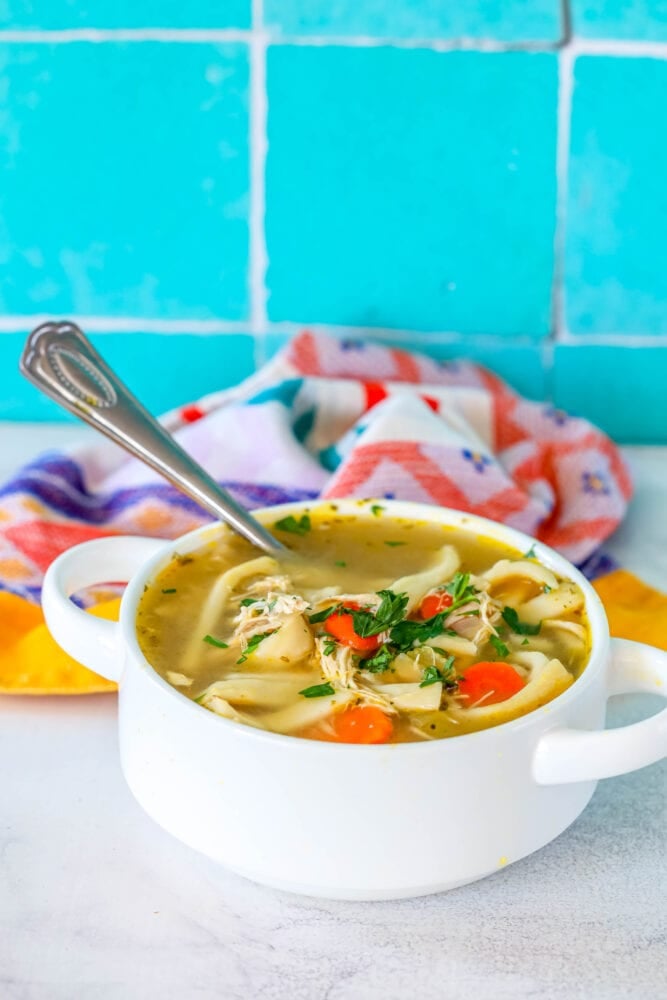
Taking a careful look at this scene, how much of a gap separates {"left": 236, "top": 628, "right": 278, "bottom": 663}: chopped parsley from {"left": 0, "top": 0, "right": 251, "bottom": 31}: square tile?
73 cm

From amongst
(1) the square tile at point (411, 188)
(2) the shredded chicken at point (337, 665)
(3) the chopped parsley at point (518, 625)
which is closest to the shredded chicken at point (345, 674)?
(2) the shredded chicken at point (337, 665)

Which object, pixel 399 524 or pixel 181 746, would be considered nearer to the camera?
pixel 181 746

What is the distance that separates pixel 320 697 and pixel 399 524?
0.83ft

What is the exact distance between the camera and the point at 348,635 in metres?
0.71

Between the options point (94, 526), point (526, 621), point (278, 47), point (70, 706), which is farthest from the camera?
point (278, 47)

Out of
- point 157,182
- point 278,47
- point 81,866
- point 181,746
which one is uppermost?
point 278,47

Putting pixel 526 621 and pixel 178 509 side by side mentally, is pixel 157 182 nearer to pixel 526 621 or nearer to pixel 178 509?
pixel 178 509

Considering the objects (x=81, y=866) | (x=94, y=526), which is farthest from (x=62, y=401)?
(x=81, y=866)

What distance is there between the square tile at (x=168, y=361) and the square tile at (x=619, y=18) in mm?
461

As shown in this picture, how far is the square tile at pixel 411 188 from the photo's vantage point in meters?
1.21

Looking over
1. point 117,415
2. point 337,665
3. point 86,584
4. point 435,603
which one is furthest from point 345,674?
point 117,415

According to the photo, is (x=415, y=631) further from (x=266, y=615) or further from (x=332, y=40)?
(x=332, y=40)

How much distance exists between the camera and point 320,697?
658 mm

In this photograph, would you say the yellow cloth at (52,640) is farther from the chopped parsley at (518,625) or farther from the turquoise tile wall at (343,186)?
the turquoise tile wall at (343,186)
